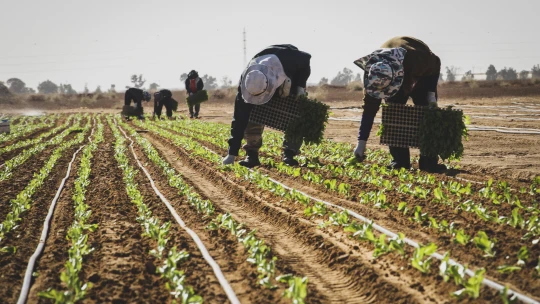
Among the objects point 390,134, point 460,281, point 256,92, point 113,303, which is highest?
point 256,92

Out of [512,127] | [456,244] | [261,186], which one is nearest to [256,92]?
[261,186]

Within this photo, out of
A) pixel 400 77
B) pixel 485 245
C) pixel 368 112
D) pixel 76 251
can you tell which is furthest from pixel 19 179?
pixel 485 245

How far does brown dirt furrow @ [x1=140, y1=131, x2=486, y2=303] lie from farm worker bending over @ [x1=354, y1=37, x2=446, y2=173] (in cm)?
194

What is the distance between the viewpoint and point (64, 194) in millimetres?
6656

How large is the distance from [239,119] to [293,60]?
1.15 meters

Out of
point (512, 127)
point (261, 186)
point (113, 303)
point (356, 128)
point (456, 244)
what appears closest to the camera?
point (113, 303)

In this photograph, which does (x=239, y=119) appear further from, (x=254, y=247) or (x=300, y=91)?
(x=254, y=247)

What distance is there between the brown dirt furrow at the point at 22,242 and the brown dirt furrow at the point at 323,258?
1.81 meters

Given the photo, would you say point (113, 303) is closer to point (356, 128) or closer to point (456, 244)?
point (456, 244)

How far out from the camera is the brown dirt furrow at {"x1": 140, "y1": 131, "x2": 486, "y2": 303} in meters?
3.13

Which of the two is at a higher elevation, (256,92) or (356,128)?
(256,92)

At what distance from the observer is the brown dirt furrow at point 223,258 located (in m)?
3.21

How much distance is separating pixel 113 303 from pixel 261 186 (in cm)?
309

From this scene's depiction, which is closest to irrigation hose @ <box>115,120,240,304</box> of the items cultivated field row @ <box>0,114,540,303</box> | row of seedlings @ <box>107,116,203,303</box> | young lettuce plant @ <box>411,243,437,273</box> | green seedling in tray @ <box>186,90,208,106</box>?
cultivated field row @ <box>0,114,540,303</box>
